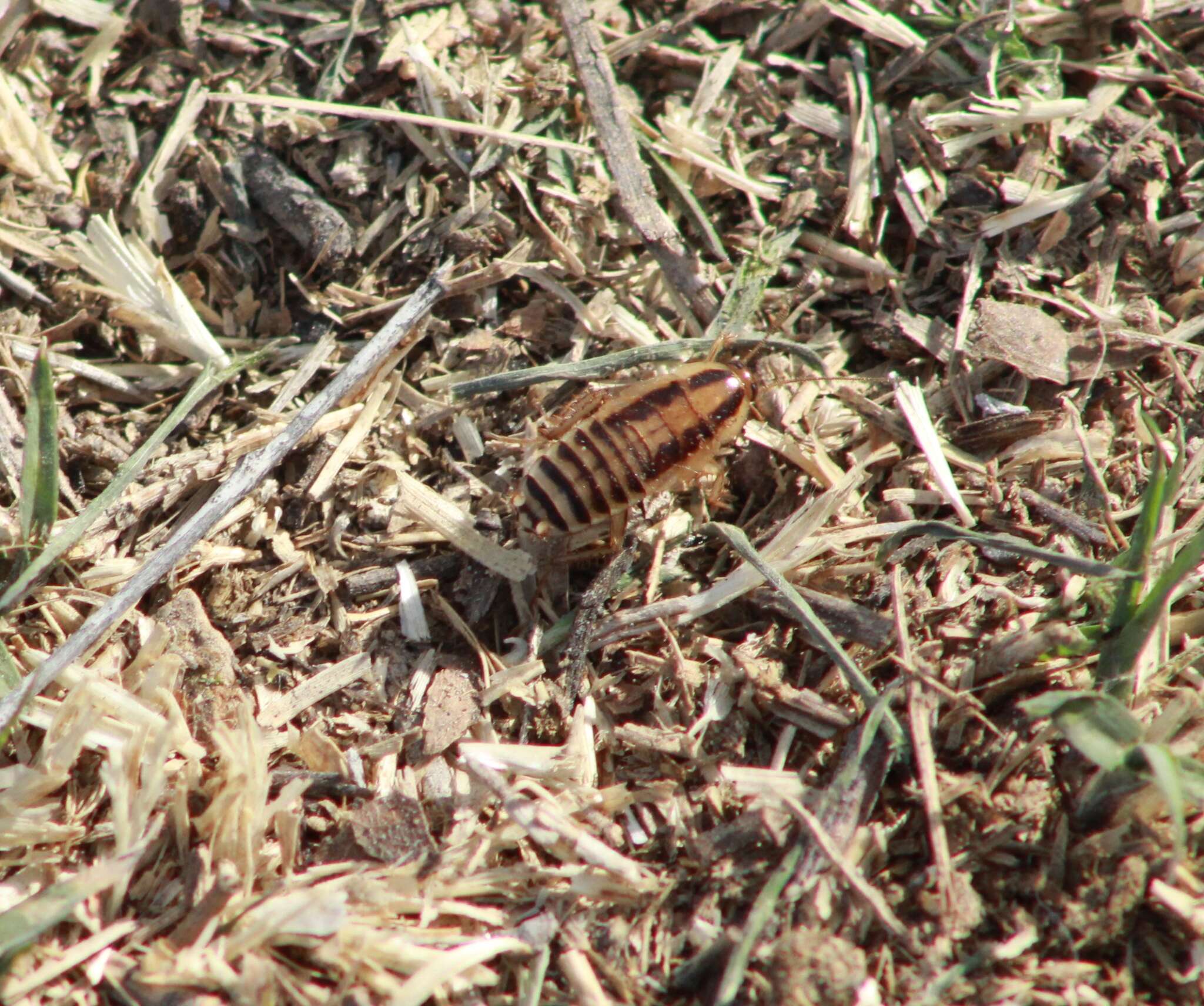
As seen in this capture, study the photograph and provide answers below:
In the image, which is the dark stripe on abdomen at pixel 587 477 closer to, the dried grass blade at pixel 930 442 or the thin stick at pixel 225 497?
the thin stick at pixel 225 497

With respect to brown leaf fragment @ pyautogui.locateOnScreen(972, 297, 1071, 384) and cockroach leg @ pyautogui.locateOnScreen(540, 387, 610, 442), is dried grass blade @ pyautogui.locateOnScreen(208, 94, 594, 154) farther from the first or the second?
brown leaf fragment @ pyautogui.locateOnScreen(972, 297, 1071, 384)

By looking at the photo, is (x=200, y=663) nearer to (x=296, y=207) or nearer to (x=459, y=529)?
(x=459, y=529)

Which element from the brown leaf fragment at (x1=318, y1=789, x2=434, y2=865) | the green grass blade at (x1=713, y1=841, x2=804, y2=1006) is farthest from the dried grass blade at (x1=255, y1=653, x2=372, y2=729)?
the green grass blade at (x1=713, y1=841, x2=804, y2=1006)

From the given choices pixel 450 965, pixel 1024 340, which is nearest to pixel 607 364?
pixel 1024 340

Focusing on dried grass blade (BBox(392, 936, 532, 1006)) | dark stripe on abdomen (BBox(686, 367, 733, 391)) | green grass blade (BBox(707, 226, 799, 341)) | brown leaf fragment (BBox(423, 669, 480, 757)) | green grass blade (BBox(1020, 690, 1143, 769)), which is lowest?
dried grass blade (BBox(392, 936, 532, 1006))

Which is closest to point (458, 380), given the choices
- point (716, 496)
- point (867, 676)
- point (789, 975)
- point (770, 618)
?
point (716, 496)

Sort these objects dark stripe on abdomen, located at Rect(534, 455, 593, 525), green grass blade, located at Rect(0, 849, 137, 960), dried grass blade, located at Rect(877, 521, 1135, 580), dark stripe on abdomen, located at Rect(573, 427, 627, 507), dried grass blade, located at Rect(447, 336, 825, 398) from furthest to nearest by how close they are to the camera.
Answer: dried grass blade, located at Rect(447, 336, 825, 398), dark stripe on abdomen, located at Rect(573, 427, 627, 507), dark stripe on abdomen, located at Rect(534, 455, 593, 525), dried grass blade, located at Rect(877, 521, 1135, 580), green grass blade, located at Rect(0, 849, 137, 960)
